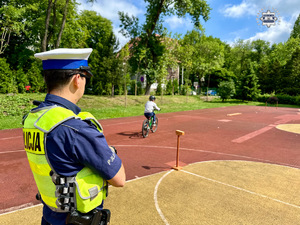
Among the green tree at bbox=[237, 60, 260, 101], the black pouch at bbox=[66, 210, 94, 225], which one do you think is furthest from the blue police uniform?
the green tree at bbox=[237, 60, 260, 101]

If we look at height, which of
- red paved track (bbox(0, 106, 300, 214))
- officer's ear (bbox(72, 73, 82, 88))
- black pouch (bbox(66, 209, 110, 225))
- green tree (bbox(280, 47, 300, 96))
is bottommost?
red paved track (bbox(0, 106, 300, 214))

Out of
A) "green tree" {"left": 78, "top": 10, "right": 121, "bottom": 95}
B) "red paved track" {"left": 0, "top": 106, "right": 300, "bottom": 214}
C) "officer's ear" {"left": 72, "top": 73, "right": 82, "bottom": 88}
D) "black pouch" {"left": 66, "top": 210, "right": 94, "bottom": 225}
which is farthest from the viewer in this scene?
"green tree" {"left": 78, "top": 10, "right": 121, "bottom": 95}

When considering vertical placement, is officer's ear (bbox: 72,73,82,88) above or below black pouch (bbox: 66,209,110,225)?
Result: above

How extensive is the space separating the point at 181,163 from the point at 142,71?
75.2 feet

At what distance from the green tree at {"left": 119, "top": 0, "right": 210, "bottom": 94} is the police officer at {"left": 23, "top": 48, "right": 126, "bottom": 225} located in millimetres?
26434

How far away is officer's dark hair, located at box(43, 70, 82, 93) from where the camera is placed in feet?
5.33

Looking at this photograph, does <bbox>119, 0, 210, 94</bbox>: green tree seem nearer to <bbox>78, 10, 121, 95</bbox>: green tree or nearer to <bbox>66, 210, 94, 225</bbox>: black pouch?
<bbox>78, 10, 121, 95</bbox>: green tree

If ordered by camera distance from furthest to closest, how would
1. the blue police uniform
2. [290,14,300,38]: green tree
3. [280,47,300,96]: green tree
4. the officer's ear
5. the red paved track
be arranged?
[290,14,300,38]: green tree < [280,47,300,96]: green tree < the red paved track < the officer's ear < the blue police uniform

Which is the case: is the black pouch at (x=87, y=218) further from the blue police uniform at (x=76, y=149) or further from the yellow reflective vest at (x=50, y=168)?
the blue police uniform at (x=76, y=149)

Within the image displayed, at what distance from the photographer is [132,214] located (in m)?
3.92

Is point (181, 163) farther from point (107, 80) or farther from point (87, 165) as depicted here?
point (107, 80)

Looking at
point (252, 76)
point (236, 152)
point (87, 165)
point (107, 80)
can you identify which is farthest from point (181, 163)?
point (252, 76)

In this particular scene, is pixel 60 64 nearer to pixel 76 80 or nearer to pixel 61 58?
pixel 61 58

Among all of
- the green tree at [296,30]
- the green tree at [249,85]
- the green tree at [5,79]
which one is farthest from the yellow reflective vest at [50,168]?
the green tree at [296,30]
